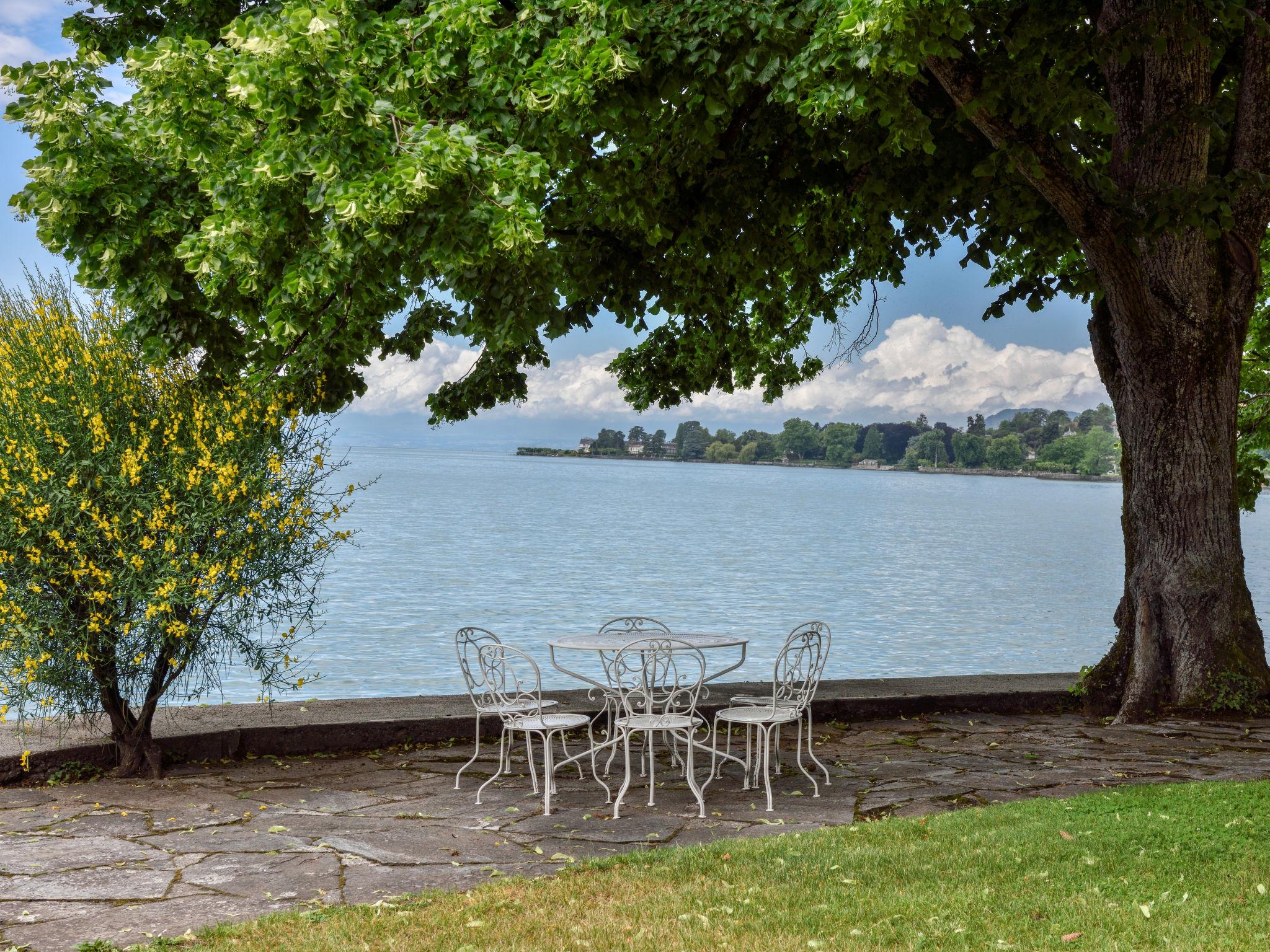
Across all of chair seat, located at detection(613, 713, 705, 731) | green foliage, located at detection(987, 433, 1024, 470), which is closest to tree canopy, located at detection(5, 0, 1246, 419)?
chair seat, located at detection(613, 713, 705, 731)

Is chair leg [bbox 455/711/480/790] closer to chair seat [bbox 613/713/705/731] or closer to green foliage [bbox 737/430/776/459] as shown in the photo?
chair seat [bbox 613/713/705/731]

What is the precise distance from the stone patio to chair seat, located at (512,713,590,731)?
46 centimetres

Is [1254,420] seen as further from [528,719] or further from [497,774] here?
[497,774]

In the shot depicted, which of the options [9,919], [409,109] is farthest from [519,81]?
[9,919]

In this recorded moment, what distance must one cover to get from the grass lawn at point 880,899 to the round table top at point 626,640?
1664 mm

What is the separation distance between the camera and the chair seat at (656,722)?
264 inches

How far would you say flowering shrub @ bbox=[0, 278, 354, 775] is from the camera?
22.6 ft

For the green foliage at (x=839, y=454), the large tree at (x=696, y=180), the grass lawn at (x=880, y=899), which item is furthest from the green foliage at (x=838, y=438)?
the grass lawn at (x=880, y=899)

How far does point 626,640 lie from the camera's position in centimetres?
747

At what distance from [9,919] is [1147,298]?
866 centimetres

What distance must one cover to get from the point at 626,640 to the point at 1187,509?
5.01 meters

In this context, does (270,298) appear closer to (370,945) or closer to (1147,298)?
(370,945)

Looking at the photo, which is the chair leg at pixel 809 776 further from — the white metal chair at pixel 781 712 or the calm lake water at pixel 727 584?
the calm lake water at pixel 727 584

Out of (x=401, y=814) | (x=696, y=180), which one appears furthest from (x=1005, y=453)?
(x=401, y=814)
